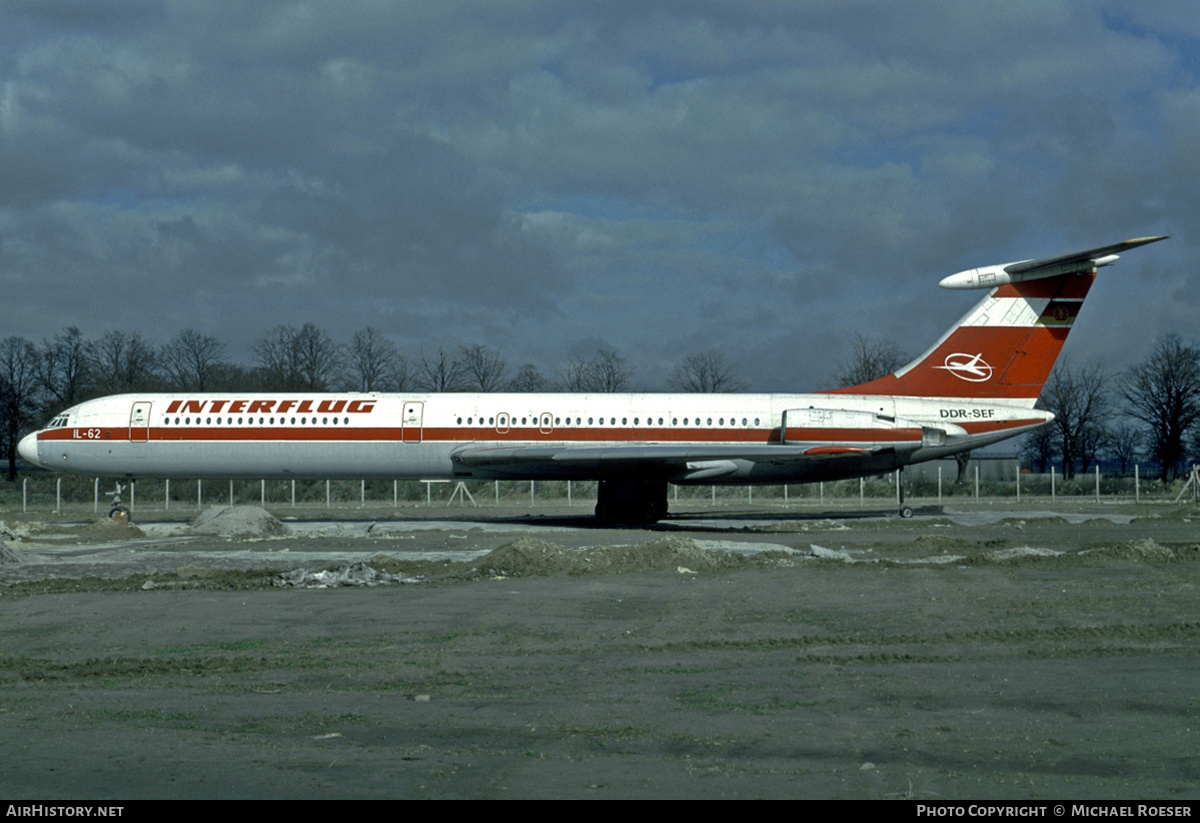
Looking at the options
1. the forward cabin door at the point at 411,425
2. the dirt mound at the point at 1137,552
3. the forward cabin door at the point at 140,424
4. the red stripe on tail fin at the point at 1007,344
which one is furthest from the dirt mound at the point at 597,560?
the forward cabin door at the point at 140,424

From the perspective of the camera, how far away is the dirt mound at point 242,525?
2681 cm

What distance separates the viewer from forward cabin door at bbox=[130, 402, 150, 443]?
100 ft

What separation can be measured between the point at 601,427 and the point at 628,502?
2318mm

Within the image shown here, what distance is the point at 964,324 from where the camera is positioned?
3155 cm

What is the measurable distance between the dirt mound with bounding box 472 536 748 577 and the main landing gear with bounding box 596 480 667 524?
10.9 meters

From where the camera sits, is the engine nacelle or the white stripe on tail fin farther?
the white stripe on tail fin

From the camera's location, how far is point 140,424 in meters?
30.7

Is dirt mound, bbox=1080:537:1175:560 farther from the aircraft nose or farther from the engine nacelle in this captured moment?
the aircraft nose

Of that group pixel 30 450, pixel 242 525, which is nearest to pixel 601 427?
pixel 242 525

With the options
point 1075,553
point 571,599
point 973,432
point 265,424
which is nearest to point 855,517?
point 973,432

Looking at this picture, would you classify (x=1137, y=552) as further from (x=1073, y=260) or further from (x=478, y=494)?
(x=478, y=494)

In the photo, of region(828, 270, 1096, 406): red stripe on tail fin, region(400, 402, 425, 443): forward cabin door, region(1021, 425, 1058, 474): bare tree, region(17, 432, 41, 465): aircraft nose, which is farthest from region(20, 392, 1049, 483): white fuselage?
region(1021, 425, 1058, 474): bare tree

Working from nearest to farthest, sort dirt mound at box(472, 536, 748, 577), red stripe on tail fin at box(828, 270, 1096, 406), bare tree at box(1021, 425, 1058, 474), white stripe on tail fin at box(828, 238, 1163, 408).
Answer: dirt mound at box(472, 536, 748, 577)
white stripe on tail fin at box(828, 238, 1163, 408)
red stripe on tail fin at box(828, 270, 1096, 406)
bare tree at box(1021, 425, 1058, 474)

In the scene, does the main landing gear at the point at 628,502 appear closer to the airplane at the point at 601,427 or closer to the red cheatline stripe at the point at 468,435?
the airplane at the point at 601,427
